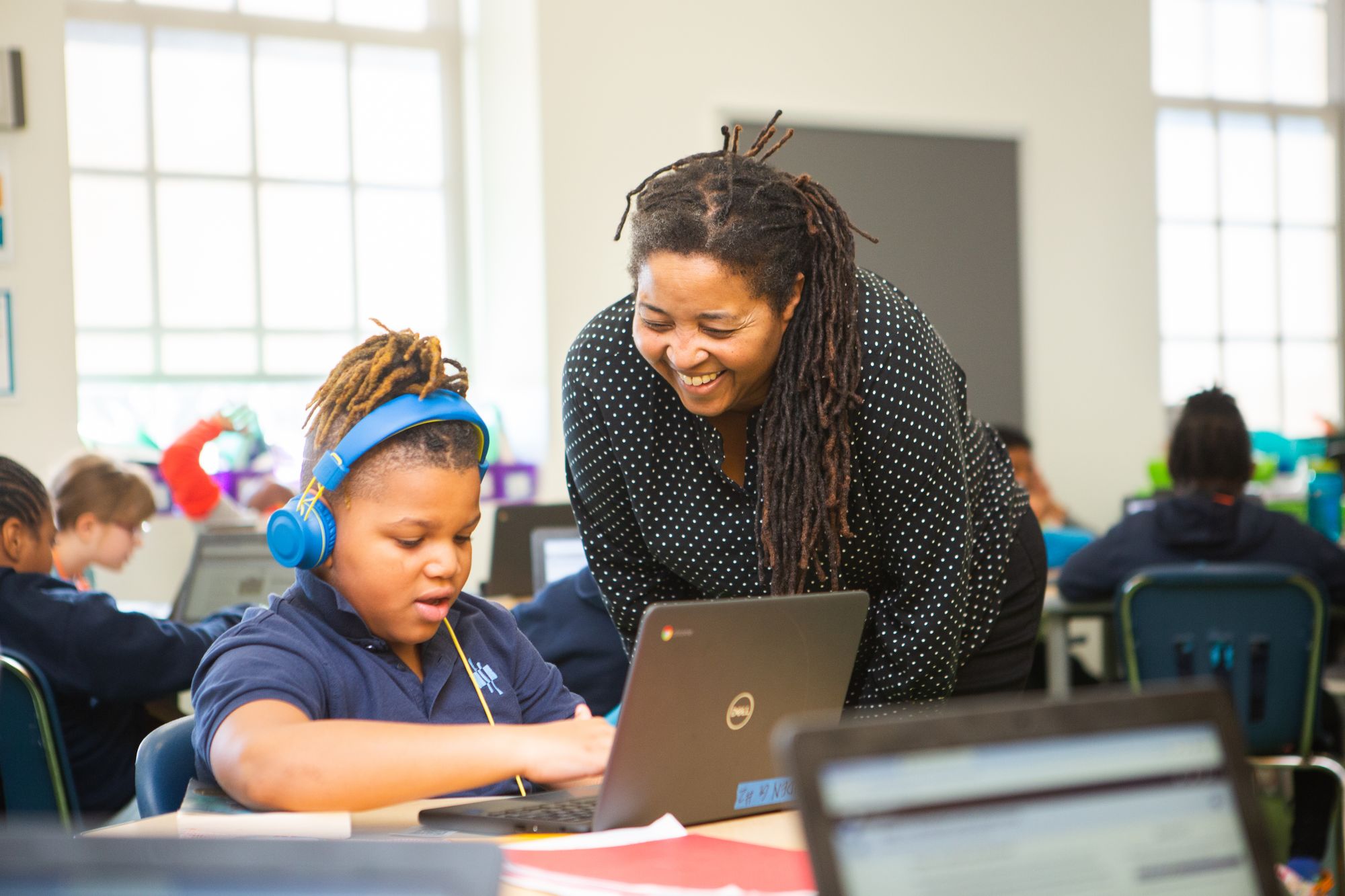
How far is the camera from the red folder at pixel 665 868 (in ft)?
2.90

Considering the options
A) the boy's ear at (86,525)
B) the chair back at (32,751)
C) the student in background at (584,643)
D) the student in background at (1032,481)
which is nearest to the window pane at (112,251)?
the boy's ear at (86,525)

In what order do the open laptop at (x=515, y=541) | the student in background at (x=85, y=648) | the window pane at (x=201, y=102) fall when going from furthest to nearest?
the window pane at (x=201, y=102), the open laptop at (x=515, y=541), the student in background at (x=85, y=648)

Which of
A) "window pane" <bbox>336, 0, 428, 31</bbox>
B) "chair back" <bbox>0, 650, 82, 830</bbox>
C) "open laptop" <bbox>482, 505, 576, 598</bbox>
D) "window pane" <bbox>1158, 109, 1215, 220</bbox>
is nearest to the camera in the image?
"chair back" <bbox>0, 650, 82, 830</bbox>

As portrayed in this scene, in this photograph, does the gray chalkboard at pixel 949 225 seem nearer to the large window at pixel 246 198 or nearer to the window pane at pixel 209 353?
the large window at pixel 246 198

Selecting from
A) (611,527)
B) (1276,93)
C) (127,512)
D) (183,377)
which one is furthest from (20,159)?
(1276,93)

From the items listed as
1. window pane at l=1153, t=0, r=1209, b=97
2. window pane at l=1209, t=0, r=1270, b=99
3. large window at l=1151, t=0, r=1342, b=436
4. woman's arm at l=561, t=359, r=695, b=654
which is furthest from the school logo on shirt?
window pane at l=1209, t=0, r=1270, b=99

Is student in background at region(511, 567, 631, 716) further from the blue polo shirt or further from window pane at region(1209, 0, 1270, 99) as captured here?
window pane at region(1209, 0, 1270, 99)

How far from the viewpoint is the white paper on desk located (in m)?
0.96

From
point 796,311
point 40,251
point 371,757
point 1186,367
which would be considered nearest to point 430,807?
point 371,757

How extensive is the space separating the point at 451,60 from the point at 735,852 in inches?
174

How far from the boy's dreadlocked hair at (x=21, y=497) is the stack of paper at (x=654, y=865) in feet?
5.51

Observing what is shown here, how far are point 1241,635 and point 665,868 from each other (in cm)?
219

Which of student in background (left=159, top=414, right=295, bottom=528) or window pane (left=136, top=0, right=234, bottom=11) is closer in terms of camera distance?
student in background (left=159, top=414, right=295, bottom=528)

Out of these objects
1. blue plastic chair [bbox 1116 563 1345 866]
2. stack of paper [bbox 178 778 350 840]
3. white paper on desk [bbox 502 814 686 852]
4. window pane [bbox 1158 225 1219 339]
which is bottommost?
blue plastic chair [bbox 1116 563 1345 866]
